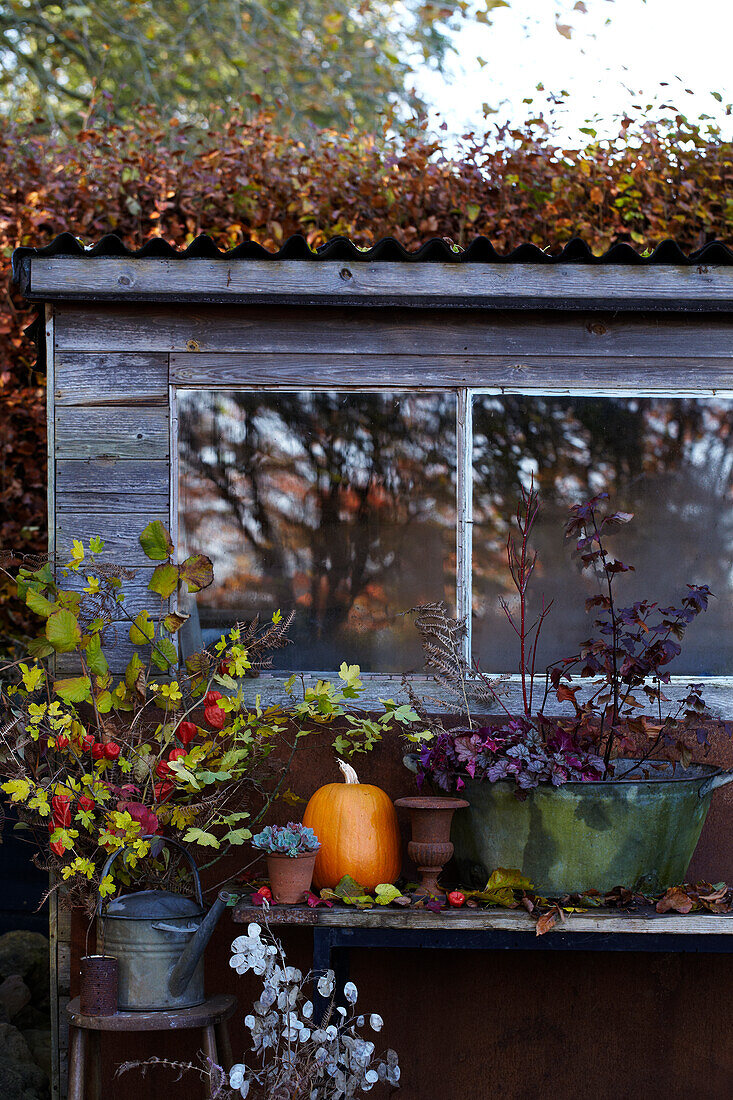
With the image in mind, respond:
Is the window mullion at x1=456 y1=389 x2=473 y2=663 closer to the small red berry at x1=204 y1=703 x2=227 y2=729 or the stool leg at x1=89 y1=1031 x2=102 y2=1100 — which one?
the small red berry at x1=204 y1=703 x2=227 y2=729

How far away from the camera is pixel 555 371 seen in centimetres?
356

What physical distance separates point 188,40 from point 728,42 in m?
5.29

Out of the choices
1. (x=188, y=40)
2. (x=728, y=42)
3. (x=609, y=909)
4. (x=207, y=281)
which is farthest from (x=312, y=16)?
(x=609, y=909)

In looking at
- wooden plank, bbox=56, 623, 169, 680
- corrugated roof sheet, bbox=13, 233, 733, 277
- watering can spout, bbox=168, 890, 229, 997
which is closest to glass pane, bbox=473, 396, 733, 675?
corrugated roof sheet, bbox=13, 233, 733, 277

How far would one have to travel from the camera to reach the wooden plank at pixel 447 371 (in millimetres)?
3521

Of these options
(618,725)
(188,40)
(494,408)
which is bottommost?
(618,725)

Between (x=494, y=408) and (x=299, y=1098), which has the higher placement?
(x=494, y=408)

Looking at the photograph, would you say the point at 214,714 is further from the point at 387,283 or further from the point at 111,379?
the point at 387,283

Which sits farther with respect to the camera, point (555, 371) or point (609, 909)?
point (555, 371)

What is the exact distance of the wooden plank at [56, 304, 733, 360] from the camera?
11.5 feet

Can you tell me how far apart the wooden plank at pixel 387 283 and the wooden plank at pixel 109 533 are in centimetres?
71

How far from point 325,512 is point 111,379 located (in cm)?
84

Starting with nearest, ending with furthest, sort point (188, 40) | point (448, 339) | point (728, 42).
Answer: point (448, 339) < point (728, 42) < point (188, 40)

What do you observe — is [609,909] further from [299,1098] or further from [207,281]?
[207,281]
